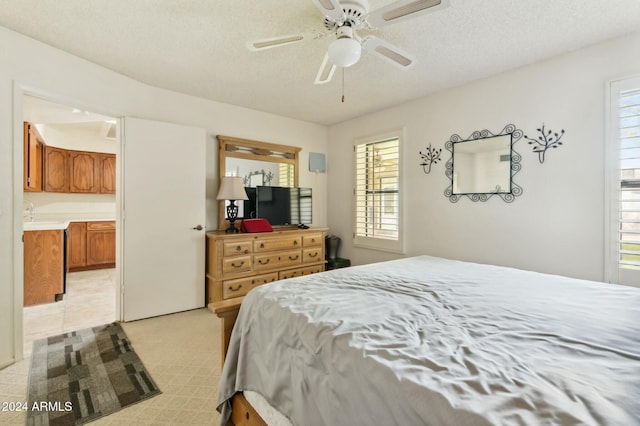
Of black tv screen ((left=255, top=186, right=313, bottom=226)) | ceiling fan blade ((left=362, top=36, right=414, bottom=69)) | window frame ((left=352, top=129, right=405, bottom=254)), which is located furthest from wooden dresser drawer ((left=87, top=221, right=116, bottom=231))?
ceiling fan blade ((left=362, top=36, right=414, bottom=69))

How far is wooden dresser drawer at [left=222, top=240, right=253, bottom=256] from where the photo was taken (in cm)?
333

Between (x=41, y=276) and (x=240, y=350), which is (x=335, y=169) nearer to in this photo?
(x=240, y=350)

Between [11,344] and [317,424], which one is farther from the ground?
[317,424]

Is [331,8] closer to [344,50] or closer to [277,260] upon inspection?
[344,50]

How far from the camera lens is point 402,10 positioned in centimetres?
152

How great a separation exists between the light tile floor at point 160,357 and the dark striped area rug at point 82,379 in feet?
0.19

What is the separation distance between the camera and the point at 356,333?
3.41 ft

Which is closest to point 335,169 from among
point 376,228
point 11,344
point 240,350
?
point 376,228

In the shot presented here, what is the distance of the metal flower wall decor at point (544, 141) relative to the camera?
8.26ft

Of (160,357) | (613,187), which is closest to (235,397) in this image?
(160,357)

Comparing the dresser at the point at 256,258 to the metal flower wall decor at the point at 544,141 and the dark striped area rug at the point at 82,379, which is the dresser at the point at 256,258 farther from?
the metal flower wall decor at the point at 544,141

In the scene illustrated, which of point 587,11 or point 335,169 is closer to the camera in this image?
point 587,11

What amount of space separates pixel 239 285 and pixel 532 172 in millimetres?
3244

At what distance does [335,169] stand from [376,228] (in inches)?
49.5
